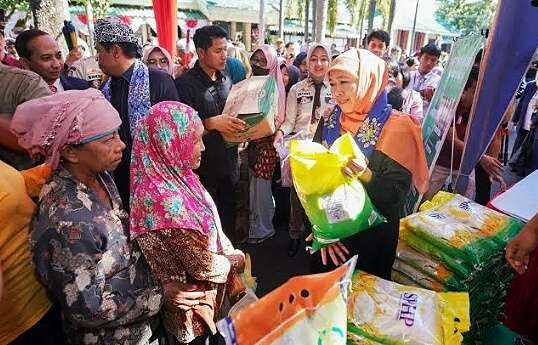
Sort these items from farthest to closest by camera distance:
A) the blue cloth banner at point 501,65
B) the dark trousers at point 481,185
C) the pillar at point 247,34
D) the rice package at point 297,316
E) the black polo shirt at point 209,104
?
the pillar at point 247,34
the dark trousers at point 481,185
the black polo shirt at point 209,104
the blue cloth banner at point 501,65
the rice package at point 297,316

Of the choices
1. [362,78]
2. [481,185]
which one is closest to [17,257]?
[362,78]

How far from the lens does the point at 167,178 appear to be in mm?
1547

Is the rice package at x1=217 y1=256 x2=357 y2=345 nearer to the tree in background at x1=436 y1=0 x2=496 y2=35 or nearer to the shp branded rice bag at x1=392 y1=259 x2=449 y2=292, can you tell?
the shp branded rice bag at x1=392 y1=259 x2=449 y2=292

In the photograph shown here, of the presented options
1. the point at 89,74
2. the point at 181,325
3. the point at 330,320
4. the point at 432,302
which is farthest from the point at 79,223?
the point at 89,74

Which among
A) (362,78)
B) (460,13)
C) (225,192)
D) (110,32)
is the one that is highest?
(460,13)

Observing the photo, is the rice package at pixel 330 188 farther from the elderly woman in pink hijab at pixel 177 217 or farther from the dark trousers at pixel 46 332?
the dark trousers at pixel 46 332

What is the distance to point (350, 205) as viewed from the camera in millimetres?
1578

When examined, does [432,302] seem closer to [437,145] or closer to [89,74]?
[437,145]

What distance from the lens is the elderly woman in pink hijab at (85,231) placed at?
1.22 m

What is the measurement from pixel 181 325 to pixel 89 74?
3.59 metres

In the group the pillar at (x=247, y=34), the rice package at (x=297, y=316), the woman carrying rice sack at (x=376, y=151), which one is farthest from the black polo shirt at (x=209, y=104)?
the pillar at (x=247, y=34)

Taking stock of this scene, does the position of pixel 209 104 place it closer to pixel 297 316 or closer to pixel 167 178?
pixel 167 178

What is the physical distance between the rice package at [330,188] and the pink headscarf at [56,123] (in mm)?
753

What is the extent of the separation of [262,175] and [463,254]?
2156mm
